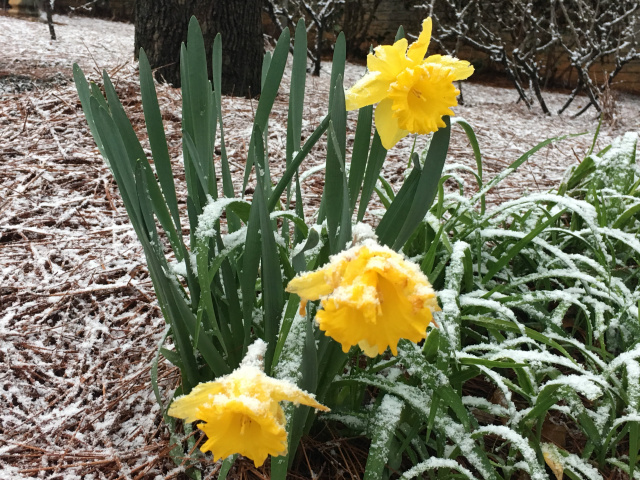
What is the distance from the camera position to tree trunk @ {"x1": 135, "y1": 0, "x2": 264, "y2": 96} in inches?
112

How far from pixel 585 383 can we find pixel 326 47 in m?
7.33

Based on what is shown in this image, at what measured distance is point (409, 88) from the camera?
27.2 inches

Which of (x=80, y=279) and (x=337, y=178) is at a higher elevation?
(x=337, y=178)

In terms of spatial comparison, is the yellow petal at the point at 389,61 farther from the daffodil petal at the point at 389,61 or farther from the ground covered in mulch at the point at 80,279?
the ground covered in mulch at the point at 80,279

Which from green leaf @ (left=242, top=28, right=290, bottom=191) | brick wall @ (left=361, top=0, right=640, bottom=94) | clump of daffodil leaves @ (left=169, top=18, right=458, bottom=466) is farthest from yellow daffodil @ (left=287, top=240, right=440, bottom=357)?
brick wall @ (left=361, top=0, right=640, bottom=94)

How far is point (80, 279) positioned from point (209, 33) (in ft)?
6.20

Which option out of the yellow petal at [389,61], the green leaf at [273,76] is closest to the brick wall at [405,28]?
the green leaf at [273,76]

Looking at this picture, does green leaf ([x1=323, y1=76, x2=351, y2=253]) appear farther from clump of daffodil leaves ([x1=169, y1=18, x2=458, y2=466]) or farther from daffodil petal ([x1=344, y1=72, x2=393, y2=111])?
clump of daffodil leaves ([x1=169, y1=18, x2=458, y2=466])

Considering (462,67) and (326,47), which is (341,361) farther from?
(326,47)

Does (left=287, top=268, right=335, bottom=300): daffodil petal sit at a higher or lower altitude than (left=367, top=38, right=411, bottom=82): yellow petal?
lower

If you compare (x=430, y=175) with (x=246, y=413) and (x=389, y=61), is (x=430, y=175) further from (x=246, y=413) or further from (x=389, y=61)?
(x=246, y=413)

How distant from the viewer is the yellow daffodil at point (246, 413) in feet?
1.77

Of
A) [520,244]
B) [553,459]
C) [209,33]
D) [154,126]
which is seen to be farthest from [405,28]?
[553,459]

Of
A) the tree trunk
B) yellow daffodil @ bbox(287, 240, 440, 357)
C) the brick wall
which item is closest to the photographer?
yellow daffodil @ bbox(287, 240, 440, 357)
